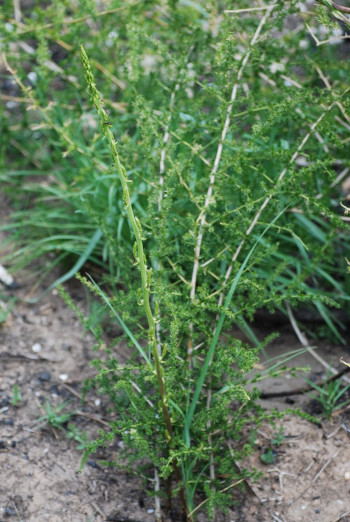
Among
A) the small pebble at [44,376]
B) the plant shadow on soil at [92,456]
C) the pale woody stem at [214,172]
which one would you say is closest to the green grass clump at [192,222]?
the pale woody stem at [214,172]

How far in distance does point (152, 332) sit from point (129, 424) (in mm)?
403

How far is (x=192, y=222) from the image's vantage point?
1.93m

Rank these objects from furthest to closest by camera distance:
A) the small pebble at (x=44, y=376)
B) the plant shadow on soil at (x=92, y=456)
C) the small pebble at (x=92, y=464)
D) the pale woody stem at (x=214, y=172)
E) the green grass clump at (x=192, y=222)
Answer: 1. the small pebble at (x=44, y=376)
2. the small pebble at (x=92, y=464)
3. the plant shadow on soil at (x=92, y=456)
4. the pale woody stem at (x=214, y=172)
5. the green grass clump at (x=192, y=222)

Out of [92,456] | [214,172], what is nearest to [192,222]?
[214,172]

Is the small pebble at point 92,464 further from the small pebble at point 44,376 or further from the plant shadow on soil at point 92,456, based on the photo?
the small pebble at point 44,376

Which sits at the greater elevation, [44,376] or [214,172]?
[214,172]

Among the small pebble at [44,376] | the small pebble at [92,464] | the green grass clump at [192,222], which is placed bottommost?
the small pebble at [44,376]

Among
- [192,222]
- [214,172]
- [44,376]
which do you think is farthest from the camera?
[44,376]

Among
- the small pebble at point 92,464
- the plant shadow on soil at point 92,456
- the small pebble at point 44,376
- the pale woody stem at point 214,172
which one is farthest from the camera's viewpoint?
the small pebble at point 44,376

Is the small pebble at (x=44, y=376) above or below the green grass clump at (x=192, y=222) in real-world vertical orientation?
below

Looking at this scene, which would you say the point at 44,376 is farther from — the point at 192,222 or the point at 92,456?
the point at 192,222

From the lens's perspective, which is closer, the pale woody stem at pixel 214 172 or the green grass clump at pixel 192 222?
the green grass clump at pixel 192 222

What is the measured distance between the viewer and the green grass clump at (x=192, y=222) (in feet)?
6.08

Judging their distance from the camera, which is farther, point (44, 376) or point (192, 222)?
point (44, 376)
